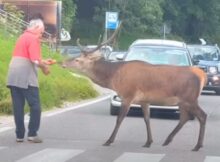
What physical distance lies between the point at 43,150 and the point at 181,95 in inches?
A: 103

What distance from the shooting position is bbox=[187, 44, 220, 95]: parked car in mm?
31859

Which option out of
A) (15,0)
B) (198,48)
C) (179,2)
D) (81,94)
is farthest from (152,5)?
(81,94)

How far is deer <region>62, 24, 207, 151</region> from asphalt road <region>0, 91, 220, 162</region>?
0.52 m

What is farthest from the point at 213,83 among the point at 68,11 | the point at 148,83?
the point at 68,11

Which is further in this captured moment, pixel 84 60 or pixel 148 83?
pixel 84 60

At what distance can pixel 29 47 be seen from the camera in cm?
1396

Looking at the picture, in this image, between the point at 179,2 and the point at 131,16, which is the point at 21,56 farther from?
the point at 179,2

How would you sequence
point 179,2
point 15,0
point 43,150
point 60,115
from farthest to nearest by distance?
point 179,2
point 15,0
point 60,115
point 43,150

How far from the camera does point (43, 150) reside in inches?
517

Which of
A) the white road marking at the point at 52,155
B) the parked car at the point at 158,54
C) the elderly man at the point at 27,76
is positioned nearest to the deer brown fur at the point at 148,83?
the elderly man at the point at 27,76

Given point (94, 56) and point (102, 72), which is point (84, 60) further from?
point (102, 72)

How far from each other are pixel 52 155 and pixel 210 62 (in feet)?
69.0

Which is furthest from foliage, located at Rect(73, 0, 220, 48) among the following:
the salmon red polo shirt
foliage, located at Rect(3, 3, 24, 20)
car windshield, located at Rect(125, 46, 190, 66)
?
A: the salmon red polo shirt

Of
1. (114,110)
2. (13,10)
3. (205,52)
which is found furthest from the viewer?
(13,10)
